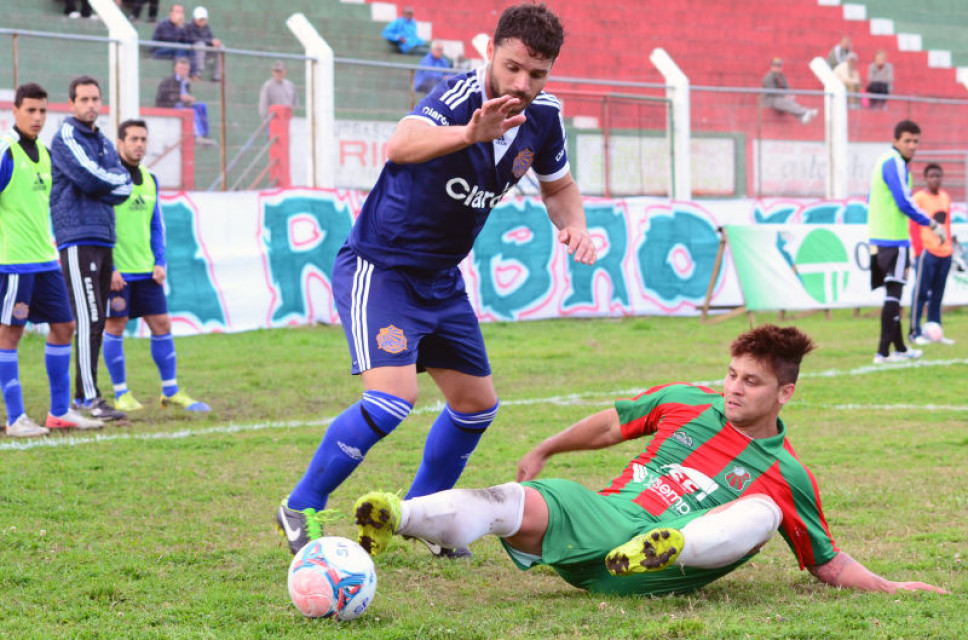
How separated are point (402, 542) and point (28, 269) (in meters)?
4.21

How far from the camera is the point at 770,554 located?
5.02m

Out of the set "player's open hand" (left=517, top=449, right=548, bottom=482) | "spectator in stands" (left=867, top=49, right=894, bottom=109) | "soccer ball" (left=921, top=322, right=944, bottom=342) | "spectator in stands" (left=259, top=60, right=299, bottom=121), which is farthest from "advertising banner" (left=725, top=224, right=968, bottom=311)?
"player's open hand" (left=517, top=449, right=548, bottom=482)

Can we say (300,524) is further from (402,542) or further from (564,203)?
(564,203)

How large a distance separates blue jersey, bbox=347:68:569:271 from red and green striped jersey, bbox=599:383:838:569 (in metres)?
0.94

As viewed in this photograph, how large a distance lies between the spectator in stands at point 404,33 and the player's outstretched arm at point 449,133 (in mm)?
17759

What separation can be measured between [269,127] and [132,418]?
24.1ft

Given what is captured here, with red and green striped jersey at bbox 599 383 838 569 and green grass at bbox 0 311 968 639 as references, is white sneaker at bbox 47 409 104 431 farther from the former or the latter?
red and green striped jersey at bbox 599 383 838 569

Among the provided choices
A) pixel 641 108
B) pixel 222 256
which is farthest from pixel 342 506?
pixel 641 108

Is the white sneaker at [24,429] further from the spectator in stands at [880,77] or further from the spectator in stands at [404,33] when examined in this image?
the spectator in stands at [880,77]

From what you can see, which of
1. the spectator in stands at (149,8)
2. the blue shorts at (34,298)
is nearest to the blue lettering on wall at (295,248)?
the spectator in stands at (149,8)

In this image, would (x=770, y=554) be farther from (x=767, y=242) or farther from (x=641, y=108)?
(x=641, y=108)

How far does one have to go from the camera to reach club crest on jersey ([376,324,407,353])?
441 cm

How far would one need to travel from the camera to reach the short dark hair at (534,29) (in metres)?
4.11

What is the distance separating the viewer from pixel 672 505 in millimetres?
4328
